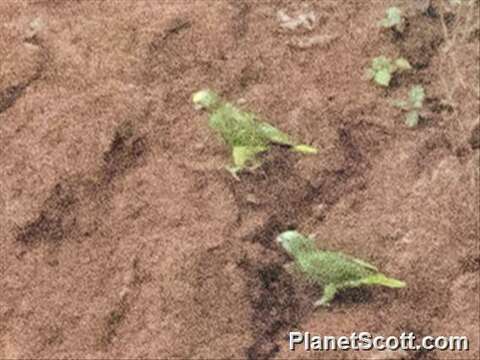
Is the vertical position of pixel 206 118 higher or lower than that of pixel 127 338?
higher

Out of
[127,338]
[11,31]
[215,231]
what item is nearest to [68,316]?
[127,338]

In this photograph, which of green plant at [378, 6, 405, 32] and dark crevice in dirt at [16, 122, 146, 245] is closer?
dark crevice in dirt at [16, 122, 146, 245]

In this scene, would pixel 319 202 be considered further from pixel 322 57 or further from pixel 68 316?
pixel 68 316

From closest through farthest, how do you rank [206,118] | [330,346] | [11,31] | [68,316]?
[330,346] → [68,316] → [206,118] → [11,31]

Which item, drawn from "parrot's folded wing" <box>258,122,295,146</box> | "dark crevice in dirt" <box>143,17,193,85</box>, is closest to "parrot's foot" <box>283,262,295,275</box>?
"parrot's folded wing" <box>258,122,295,146</box>

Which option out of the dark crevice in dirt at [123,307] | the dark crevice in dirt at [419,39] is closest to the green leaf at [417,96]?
the dark crevice in dirt at [419,39]

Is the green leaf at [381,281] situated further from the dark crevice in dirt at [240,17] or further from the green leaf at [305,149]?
the dark crevice in dirt at [240,17]

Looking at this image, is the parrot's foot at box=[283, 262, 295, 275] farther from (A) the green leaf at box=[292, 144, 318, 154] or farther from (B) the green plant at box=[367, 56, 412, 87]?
(B) the green plant at box=[367, 56, 412, 87]
